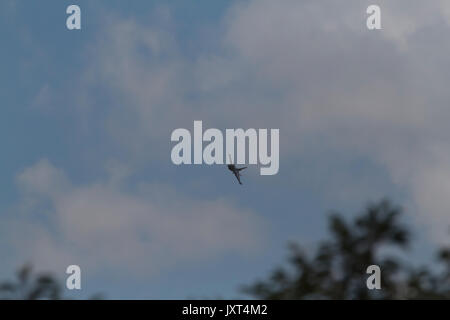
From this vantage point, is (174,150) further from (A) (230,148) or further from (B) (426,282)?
(B) (426,282)

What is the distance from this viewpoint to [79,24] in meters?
15.9
